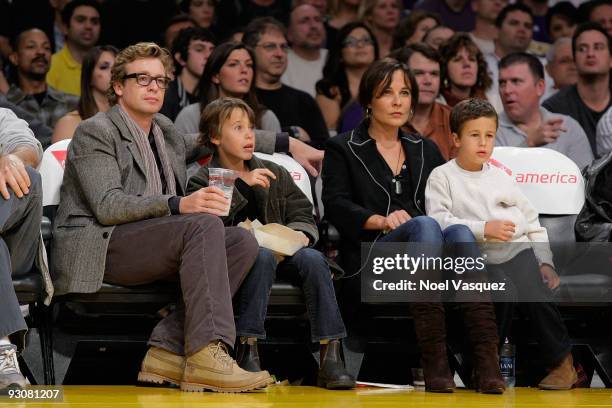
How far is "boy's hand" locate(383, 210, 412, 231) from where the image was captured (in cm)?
530

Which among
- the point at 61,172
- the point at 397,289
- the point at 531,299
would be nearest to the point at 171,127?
the point at 61,172

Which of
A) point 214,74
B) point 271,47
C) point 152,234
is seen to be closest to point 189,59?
point 271,47

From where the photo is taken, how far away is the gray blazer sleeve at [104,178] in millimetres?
4898

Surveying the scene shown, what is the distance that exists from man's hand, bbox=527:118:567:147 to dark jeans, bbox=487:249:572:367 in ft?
5.93

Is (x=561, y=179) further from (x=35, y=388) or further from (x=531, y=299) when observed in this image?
(x=35, y=388)

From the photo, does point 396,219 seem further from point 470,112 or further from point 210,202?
point 210,202

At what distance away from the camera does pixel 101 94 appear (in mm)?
6746

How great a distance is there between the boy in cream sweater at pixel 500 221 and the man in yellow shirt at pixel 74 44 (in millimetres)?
3482

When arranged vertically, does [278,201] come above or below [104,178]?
below

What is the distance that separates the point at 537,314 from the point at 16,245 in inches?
83.8

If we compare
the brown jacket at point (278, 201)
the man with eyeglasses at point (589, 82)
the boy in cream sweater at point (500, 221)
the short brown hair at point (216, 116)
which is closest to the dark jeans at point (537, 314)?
the boy in cream sweater at point (500, 221)

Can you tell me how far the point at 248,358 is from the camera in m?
4.89

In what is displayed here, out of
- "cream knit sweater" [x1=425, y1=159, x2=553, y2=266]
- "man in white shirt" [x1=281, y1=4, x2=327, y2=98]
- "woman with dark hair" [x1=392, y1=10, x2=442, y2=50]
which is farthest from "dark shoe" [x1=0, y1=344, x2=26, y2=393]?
"woman with dark hair" [x1=392, y1=10, x2=442, y2=50]

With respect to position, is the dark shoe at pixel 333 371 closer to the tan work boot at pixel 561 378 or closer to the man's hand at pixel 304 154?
the tan work boot at pixel 561 378
